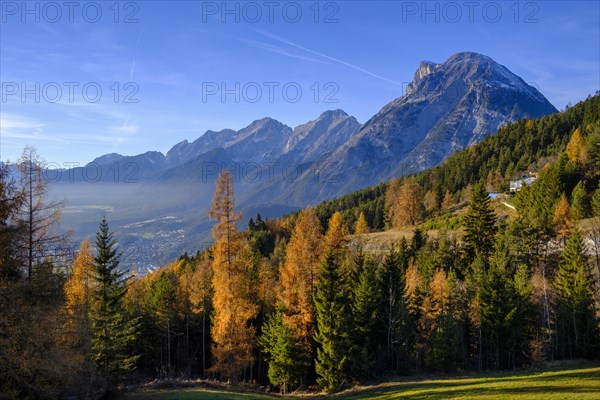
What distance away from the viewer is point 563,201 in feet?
240

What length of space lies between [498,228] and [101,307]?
64.7m

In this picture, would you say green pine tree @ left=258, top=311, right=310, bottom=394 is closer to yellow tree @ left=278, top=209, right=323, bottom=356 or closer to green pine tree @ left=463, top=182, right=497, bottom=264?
yellow tree @ left=278, top=209, right=323, bottom=356

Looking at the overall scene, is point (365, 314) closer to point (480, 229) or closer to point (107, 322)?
point (107, 322)

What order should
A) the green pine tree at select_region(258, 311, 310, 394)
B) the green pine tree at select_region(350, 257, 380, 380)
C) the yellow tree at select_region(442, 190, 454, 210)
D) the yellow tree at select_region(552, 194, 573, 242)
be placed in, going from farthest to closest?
the yellow tree at select_region(442, 190, 454, 210)
the yellow tree at select_region(552, 194, 573, 242)
the green pine tree at select_region(350, 257, 380, 380)
the green pine tree at select_region(258, 311, 310, 394)

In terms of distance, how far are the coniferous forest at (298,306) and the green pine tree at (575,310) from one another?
0.62 feet

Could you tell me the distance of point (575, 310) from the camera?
1832 inches

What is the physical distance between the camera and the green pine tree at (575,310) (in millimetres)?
44969

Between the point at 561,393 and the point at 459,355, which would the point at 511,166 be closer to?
the point at 459,355

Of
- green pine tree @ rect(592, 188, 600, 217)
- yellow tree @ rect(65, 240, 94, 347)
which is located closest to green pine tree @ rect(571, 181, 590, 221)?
green pine tree @ rect(592, 188, 600, 217)

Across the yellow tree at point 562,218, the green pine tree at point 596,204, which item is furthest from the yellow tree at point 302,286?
the green pine tree at point 596,204

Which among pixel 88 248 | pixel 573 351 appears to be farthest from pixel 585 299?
pixel 88 248

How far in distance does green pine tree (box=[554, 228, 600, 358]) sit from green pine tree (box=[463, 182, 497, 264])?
1515cm

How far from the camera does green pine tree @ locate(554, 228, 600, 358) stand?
1770 inches

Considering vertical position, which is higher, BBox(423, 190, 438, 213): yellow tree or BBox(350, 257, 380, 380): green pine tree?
BBox(423, 190, 438, 213): yellow tree
